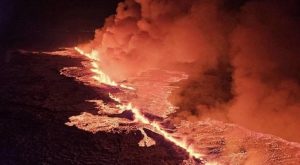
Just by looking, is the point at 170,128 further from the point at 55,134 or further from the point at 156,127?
the point at 55,134

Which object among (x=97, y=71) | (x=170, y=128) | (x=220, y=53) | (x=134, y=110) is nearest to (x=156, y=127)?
(x=170, y=128)

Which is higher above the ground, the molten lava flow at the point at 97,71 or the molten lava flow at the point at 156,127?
the molten lava flow at the point at 97,71

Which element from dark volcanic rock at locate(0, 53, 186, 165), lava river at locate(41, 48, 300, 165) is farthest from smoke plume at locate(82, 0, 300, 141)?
dark volcanic rock at locate(0, 53, 186, 165)

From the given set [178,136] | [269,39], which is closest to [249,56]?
[269,39]

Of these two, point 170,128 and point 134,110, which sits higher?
point 134,110

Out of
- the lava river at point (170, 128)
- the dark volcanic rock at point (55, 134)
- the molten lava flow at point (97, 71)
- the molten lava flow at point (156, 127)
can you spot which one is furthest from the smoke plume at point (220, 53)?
the dark volcanic rock at point (55, 134)

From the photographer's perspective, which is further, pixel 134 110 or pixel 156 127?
pixel 134 110

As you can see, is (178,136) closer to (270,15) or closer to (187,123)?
(187,123)

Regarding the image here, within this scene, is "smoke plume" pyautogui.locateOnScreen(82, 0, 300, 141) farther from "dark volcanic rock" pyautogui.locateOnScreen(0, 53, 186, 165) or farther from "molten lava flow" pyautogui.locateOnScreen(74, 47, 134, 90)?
"dark volcanic rock" pyautogui.locateOnScreen(0, 53, 186, 165)

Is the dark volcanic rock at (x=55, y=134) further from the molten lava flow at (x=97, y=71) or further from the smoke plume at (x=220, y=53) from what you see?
the smoke plume at (x=220, y=53)
